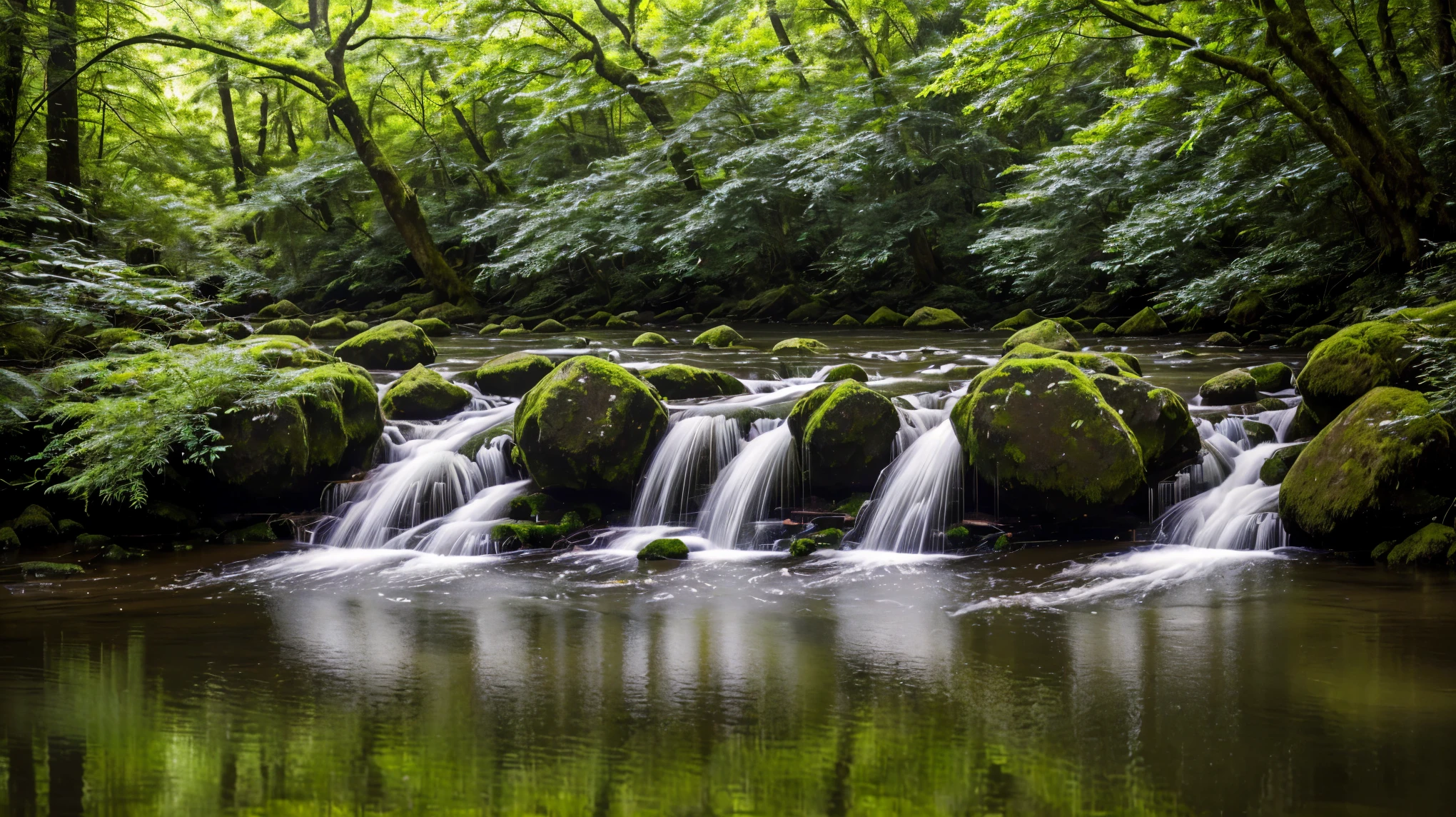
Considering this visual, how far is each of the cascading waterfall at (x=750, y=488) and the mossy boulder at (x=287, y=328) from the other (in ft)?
53.9

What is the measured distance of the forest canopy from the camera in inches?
433

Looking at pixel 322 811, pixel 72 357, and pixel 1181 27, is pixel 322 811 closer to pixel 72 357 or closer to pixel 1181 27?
pixel 72 357

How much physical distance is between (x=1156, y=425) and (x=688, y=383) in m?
4.67

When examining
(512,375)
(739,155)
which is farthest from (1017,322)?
(512,375)

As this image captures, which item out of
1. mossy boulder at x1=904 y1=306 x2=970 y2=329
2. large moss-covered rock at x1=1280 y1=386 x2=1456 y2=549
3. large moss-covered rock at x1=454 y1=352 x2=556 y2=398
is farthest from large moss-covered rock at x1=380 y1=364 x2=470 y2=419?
mossy boulder at x1=904 y1=306 x2=970 y2=329

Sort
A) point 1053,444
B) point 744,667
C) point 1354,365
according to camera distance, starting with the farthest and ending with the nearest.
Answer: point 1354,365, point 1053,444, point 744,667

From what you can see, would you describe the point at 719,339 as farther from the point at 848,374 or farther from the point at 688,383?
the point at 688,383

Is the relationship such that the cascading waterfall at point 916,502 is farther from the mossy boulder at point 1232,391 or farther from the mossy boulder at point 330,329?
the mossy boulder at point 330,329

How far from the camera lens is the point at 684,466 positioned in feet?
28.4

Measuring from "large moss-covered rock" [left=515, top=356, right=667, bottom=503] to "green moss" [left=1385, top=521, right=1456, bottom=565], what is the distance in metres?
5.65

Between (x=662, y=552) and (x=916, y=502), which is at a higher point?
(x=916, y=502)

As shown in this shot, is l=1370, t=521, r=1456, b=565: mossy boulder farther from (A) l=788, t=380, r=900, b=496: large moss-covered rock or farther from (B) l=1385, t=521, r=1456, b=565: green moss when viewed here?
(A) l=788, t=380, r=900, b=496: large moss-covered rock

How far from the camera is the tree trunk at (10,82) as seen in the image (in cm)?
945

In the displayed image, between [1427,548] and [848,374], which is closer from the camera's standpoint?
[1427,548]
